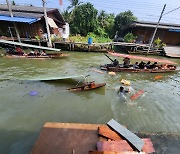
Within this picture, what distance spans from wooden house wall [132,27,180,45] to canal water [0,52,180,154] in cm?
1499

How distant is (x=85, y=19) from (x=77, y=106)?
77.7ft

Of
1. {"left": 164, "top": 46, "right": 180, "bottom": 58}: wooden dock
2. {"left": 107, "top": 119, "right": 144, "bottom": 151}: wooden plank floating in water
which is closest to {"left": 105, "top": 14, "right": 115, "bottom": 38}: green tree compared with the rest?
{"left": 164, "top": 46, "right": 180, "bottom": 58}: wooden dock

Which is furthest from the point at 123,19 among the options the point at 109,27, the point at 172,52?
the point at 172,52

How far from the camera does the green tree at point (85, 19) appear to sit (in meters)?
28.0

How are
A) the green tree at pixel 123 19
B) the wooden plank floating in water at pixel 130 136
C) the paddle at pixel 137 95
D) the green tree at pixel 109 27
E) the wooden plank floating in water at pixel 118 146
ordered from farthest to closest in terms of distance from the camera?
the green tree at pixel 109 27 < the green tree at pixel 123 19 < the paddle at pixel 137 95 < the wooden plank floating in water at pixel 130 136 < the wooden plank floating in water at pixel 118 146

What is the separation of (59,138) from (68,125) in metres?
0.53

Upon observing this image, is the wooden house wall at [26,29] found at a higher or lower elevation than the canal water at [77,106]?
higher

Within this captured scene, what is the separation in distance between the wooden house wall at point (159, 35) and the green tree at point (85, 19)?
320 inches

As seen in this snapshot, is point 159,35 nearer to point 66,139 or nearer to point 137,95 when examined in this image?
point 137,95

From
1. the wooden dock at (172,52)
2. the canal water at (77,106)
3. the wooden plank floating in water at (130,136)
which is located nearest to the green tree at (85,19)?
the wooden dock at (172,52)

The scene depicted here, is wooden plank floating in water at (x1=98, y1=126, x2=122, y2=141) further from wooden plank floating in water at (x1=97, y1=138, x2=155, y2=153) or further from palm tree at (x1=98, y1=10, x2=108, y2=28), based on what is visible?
palm tree at (x1=98, y1=10, x2=108, y2=28)

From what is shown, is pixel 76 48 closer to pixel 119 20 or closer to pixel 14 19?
pixel 14 19

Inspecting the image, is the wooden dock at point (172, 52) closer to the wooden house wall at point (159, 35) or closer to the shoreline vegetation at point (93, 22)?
the wooden house wall at point (159, 35)

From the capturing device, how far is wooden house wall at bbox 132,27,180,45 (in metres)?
26.0
